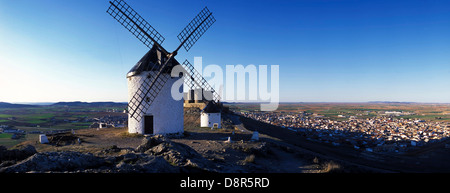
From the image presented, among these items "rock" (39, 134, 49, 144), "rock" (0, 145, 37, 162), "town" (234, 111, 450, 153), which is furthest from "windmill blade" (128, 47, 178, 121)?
"town" (234, 111, 450, 153)

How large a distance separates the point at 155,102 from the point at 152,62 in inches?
125

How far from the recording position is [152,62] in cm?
1639

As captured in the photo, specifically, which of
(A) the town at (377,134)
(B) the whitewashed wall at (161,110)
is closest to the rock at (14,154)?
(B) the whitewashed wall at (161,110)

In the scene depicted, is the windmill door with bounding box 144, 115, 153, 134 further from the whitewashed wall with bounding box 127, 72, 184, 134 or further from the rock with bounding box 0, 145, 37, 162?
the rock with bounding box 0, 145, 37, 162

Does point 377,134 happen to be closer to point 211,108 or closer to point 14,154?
point 211,108

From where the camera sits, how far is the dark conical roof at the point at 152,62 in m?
16.1

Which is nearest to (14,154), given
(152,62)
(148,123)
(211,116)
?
(148,123)

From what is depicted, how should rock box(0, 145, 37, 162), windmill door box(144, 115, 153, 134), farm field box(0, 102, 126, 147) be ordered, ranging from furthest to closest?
farm field box(0, 102, 126, 147) < windmill door box(144, 115, 153, 134) < rock box(0, 145, 37, 162)

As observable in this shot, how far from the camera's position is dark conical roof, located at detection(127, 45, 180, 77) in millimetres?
16141

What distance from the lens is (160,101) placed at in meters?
16.2

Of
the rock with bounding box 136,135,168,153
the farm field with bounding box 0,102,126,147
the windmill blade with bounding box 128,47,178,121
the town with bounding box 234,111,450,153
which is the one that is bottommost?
the town with bounding box 234,111,450,153
